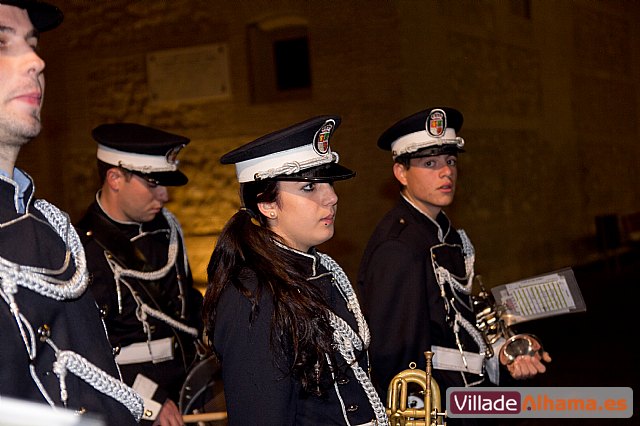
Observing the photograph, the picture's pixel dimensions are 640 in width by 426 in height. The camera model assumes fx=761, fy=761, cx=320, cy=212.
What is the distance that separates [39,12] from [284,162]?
2.66 ft

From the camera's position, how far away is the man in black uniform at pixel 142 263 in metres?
3.28

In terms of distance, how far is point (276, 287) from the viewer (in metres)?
2.05

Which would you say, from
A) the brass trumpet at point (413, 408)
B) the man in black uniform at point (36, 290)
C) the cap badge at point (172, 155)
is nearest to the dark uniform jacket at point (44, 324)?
the man in black uniform at point (36, 290)

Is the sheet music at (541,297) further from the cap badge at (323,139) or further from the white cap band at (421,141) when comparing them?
the cap badge at (323,139)

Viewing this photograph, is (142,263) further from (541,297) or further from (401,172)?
(541,297)

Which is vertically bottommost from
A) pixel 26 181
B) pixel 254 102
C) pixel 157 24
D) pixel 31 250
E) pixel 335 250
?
pixel 335 250

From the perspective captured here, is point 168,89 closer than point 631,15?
Yes

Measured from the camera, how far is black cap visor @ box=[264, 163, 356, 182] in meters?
2.19

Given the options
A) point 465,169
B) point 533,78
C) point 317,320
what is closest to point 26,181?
point 317,320

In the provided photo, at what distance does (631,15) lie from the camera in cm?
1412

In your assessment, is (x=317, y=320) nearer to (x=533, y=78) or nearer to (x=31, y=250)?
(x=31, y=250)

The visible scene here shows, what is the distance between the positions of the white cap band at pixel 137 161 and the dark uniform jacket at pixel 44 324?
1.97m

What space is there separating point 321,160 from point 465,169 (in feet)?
26.0

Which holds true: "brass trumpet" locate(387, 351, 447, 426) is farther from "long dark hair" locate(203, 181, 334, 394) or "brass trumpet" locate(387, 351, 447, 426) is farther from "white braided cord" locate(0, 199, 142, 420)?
"white braided cord" locate(0, 199, 142, 420)
